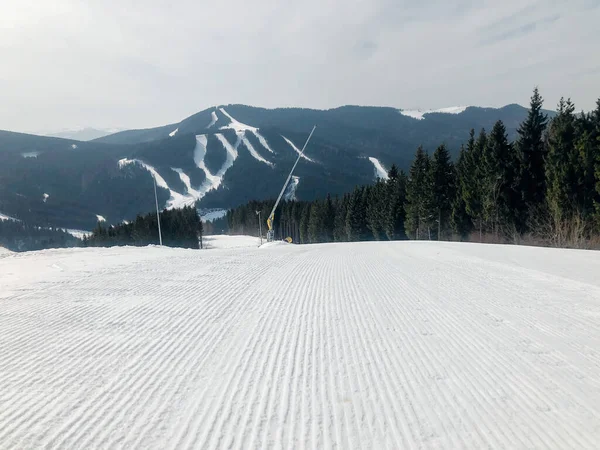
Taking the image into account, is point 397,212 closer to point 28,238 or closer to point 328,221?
point 328,221

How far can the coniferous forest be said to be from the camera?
27219 mm

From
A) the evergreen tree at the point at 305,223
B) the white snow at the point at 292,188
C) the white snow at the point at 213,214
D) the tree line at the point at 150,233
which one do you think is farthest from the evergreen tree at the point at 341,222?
the white snow at the point at 292,188

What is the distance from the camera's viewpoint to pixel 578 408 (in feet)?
11.8

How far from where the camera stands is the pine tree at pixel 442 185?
133ft

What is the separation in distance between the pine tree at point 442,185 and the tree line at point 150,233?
1746 inches

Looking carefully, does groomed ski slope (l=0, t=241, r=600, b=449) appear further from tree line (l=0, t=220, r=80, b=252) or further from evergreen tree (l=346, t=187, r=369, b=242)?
tree line (l=0, t=220, r=80, b=252)

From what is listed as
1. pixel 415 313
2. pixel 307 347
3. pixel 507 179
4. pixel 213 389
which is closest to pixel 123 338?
pixel 213 389

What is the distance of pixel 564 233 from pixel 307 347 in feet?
89.7

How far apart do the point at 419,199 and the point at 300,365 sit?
40.6 metres

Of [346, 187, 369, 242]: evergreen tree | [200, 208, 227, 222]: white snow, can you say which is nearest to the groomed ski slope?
[346, 187, 369, 242]: evergreen tree

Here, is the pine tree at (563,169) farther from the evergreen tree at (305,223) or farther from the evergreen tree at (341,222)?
the evergreen tree at (305,223)

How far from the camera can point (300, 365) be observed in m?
4.56

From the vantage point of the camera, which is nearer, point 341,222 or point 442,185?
point 442,185

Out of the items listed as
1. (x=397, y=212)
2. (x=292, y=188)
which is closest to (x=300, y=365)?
(x=397, y=212)
